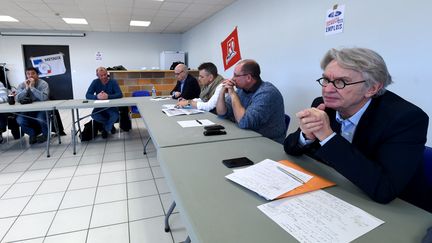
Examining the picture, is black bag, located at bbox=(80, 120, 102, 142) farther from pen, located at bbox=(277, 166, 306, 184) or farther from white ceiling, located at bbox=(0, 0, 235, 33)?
pen, located at bbox=(277, 166, 306, 184)

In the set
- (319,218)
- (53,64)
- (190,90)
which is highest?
(53,64)

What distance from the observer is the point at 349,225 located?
0.70m

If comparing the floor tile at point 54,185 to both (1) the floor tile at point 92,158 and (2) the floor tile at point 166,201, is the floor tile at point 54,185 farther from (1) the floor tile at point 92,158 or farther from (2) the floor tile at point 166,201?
(2) the floor tile at point 166,201

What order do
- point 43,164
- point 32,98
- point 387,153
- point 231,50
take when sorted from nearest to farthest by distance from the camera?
point 387,153 < point 43,164 < point 32,98 < point 231,50

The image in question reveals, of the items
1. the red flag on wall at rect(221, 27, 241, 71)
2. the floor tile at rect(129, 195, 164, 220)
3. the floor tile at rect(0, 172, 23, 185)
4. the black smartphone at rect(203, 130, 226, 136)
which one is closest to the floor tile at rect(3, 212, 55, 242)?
the floor tile at rect(129, 195, 164, 220)

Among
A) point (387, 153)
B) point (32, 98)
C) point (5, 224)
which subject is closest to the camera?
point (387, 153)

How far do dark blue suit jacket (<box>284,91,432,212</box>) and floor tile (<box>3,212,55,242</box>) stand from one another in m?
2.03

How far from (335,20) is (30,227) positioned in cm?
322

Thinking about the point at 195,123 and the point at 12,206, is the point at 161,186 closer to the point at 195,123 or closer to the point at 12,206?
the point at 195,123

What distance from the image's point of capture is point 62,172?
291cm

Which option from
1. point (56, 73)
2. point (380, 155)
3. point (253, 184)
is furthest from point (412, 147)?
point (56, 73)

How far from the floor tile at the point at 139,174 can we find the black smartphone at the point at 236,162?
181 cm

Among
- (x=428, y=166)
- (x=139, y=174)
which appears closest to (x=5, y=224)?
(x=139, y=174)

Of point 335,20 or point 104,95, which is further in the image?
point 104,95
